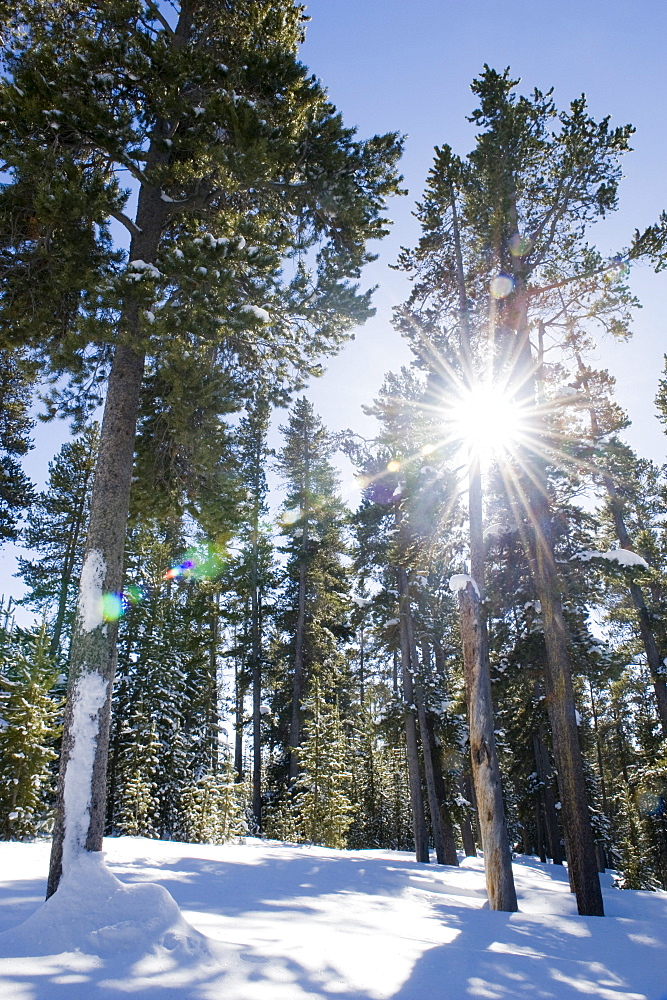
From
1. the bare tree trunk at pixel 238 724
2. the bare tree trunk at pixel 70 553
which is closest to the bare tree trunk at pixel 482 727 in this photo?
the bare tree trunk at pixel 238 724

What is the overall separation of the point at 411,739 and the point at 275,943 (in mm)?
13977

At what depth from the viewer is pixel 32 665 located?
12.8 meters

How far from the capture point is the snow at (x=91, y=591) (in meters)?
6.10

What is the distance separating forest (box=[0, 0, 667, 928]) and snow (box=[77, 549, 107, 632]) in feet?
0.08

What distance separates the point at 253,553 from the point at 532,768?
1516 centimetres

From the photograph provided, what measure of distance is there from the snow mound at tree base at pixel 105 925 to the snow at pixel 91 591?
7.84 feet

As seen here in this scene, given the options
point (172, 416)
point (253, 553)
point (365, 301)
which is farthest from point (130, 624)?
point (365, 301)

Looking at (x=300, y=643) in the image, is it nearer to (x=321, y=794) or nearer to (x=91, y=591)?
(x=321, y=794)

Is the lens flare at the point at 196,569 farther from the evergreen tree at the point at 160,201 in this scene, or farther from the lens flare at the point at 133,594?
the evergreen tree at the point at 160,201

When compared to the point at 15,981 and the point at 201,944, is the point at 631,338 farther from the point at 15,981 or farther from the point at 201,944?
the point at 15,981

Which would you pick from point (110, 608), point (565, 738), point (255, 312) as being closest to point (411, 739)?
point (565, 738)

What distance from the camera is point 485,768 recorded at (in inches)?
353

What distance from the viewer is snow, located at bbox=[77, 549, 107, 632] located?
610cm

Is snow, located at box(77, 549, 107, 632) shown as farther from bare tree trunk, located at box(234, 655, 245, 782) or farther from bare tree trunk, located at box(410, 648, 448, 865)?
bare tree trunk, located at box(234, 655, 245, 782)
